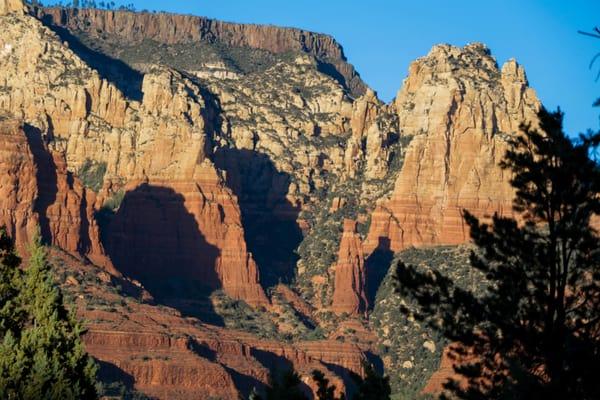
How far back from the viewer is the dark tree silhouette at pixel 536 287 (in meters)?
77.5

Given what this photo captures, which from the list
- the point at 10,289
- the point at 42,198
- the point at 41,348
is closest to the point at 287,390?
the point at 41,348

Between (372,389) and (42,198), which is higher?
(42,198)

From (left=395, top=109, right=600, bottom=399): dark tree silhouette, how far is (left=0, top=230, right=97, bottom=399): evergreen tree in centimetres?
Answer: 1471

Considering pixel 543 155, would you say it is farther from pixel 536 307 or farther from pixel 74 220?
pixel 74 220

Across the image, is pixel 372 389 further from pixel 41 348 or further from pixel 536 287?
pixel 536 287

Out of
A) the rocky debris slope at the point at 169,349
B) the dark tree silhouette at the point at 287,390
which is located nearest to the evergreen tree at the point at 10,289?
the dark tree silhouette at the point at 287,390

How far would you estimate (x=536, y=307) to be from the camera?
78.8m

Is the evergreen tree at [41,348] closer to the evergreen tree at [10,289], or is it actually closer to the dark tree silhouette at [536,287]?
the evergreen tree at [10,289]

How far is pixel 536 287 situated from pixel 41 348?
21060 millimetres

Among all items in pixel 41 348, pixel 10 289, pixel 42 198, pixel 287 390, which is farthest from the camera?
pixel 42 198

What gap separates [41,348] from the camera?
9138 centimetres

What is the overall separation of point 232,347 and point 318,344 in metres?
12.4

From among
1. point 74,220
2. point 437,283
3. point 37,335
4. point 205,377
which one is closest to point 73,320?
point 37,335

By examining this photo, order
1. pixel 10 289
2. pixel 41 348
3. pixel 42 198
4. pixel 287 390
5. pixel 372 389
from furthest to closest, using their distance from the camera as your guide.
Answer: pixel 42 198, pixel 372 389, pixel 10 289, pixel 41 348, pixel 287 390
